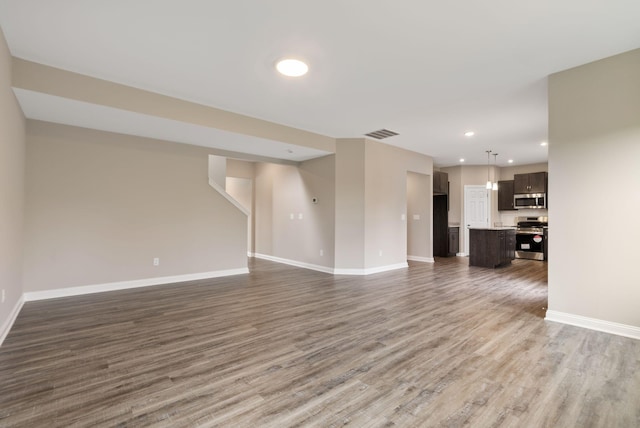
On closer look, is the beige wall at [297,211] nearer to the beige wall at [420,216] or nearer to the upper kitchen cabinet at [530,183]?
the beige wall at [420,216]

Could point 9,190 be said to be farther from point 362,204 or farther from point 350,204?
point 362,204

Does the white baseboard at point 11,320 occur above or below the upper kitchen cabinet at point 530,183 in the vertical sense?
below

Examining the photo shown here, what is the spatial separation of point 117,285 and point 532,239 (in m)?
9.52

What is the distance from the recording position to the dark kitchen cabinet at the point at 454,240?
28.5 ft

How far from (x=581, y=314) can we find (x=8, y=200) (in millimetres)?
5968

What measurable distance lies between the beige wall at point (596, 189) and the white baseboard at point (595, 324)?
0.15 feet

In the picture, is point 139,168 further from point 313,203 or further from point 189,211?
point 313,203

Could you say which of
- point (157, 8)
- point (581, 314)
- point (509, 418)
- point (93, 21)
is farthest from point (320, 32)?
point (581, 314)

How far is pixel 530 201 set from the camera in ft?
28.0

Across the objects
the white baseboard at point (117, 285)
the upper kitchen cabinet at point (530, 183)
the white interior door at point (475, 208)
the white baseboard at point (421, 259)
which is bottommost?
the white baseboard at point (421, 259)

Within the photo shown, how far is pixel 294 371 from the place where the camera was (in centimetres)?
227

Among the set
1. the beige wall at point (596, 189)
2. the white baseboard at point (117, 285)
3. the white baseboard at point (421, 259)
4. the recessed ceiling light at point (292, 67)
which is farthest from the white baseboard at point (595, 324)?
the white baseboard at point (117, 285)

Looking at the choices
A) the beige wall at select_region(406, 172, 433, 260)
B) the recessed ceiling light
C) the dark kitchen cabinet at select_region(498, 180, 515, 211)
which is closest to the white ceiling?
the recessed ceiling light

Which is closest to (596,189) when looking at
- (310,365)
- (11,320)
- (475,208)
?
(310,365)
